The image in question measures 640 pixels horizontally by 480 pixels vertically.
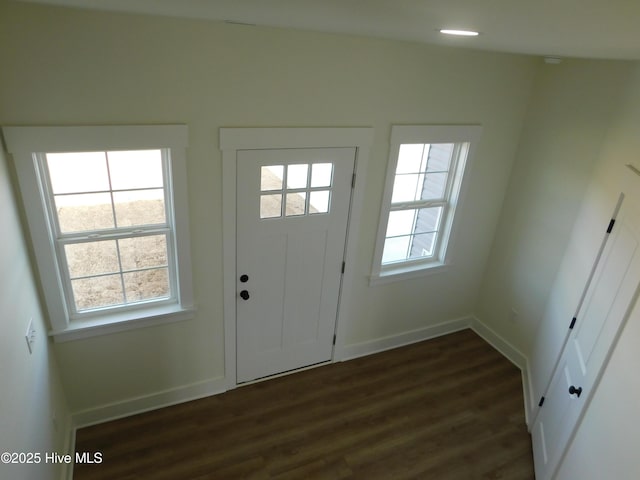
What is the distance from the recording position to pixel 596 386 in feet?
7.64

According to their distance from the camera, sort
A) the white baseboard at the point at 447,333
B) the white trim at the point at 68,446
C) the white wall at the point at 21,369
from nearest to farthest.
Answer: the white wall at the point at 21,369, the white trim at the point at 68,446, the white baseboard at the point at 447,333

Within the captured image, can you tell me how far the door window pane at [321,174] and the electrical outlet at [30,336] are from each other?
190cm

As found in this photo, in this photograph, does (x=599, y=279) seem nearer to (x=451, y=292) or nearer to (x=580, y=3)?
(x=451, y=292)

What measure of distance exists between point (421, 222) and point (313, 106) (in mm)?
1534

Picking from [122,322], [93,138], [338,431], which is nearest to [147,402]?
[122,322]

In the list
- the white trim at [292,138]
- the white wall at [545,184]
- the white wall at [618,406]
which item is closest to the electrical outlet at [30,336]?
the white trim at [292,138]

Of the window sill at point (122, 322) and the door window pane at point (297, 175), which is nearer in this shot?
the window sill at point (122, 322)

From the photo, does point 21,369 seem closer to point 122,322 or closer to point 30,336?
point 30,336

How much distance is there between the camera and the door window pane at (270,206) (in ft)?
9.76

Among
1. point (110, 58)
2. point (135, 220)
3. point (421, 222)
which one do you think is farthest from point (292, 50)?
point (421, 222)

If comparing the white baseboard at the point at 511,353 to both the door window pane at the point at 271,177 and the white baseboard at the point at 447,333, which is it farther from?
the door window pane at the point at 271,177

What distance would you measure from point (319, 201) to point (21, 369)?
2031mm

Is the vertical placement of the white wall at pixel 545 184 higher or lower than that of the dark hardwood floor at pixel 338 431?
higher

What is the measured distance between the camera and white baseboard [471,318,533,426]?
11.7 ft
